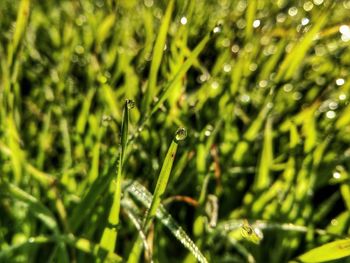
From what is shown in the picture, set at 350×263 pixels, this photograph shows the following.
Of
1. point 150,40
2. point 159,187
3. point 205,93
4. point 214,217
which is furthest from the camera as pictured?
point 150,40

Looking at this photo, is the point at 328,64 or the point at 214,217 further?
the point at 328,64

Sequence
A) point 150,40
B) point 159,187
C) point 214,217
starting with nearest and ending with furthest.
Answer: point 159,187 → point 214,217 → point 150,40

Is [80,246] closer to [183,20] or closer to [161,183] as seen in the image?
[161,183]

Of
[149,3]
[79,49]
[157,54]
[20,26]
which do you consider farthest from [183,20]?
[149,3]

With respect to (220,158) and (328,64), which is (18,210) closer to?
(220,158)

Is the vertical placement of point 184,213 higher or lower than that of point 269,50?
lower

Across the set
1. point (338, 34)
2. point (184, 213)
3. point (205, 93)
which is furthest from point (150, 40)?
point (338, 34)

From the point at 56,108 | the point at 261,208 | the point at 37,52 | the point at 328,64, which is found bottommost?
the point at 261,208

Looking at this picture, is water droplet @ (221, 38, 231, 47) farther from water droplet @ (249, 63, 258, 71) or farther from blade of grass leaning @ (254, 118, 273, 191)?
blade of grass leaning @ (254, 118, 273, 191)
